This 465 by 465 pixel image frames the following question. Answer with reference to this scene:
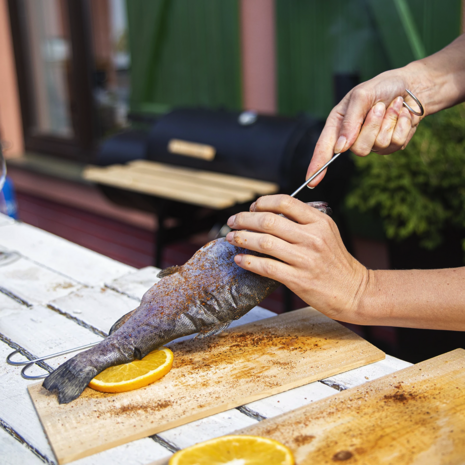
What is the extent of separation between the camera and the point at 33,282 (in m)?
2.04

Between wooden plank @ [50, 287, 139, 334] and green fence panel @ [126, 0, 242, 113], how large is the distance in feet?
11.3

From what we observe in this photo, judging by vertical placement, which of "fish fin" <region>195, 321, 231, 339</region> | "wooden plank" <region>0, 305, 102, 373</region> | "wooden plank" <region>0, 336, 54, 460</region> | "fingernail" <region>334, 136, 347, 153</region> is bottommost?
"wooden plank" <region>0, 336, 54, 460</region>

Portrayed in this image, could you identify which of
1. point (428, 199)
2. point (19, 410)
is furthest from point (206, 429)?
point (428, 199)

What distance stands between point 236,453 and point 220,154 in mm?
2920

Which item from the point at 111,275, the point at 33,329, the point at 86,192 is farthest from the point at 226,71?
the point at 33,329

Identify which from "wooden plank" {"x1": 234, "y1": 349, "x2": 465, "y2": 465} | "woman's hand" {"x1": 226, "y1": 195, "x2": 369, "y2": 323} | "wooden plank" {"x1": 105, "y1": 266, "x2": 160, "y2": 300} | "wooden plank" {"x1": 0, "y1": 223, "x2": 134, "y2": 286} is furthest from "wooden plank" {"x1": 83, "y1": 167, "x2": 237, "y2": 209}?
"wooden plank" {"x1": 234, "y1": 349, "x2": 465, "y2": 465}

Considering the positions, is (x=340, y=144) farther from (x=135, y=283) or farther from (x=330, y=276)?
(x=135, y=283)

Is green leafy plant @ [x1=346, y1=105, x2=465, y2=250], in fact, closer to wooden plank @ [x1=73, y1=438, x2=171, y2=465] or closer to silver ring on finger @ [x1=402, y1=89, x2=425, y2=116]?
silver ring on finger @ [x1=402, y1=89, x2=425, y2=116]

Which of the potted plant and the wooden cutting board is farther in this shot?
the potted plant

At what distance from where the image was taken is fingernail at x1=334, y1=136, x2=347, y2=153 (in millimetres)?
1703

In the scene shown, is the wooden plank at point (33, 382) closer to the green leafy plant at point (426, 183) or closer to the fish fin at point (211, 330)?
the fish fin at point (211, 330)

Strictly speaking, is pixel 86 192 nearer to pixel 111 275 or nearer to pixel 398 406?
pixel 111 275

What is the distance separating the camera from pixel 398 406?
3.78 feet

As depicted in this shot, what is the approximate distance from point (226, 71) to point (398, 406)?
4286mm
